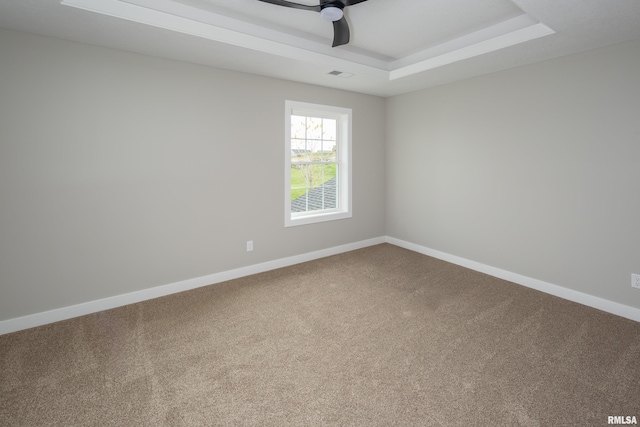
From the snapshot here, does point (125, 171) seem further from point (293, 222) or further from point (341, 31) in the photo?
point (341, 31)

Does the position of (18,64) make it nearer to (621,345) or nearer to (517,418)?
(517,418)

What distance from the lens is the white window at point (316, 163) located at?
4.22 meters

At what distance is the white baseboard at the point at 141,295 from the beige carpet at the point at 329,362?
0.09m

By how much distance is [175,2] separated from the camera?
2.46m

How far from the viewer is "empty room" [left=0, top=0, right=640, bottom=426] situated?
1983 millimetres

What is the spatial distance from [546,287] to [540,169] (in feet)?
4.17

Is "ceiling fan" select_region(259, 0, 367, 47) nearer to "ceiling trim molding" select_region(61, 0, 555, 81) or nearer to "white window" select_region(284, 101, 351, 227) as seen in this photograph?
"ceiling trim molding" select_region(61, 0, 555, 81)

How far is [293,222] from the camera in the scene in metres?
4.26

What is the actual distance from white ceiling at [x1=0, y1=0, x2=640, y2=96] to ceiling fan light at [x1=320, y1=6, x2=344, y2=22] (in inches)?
11.8

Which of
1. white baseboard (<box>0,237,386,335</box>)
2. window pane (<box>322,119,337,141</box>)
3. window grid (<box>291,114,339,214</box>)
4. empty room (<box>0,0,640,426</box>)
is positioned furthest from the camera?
window pane (<box>322,119,337,141</box>)

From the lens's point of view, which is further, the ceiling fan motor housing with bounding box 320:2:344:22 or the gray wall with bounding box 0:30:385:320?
the gray wall with bounding box 0:30:385:320

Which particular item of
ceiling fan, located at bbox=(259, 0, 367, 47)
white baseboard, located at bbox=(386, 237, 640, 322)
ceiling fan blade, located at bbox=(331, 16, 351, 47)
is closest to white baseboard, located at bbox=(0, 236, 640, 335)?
white baseboard, located at bbox=(386, 237, 640, 322)

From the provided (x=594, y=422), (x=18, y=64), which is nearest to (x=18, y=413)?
(x=18, y=64)

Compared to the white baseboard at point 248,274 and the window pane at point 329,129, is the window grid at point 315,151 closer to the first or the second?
the window pane at point 329,129
